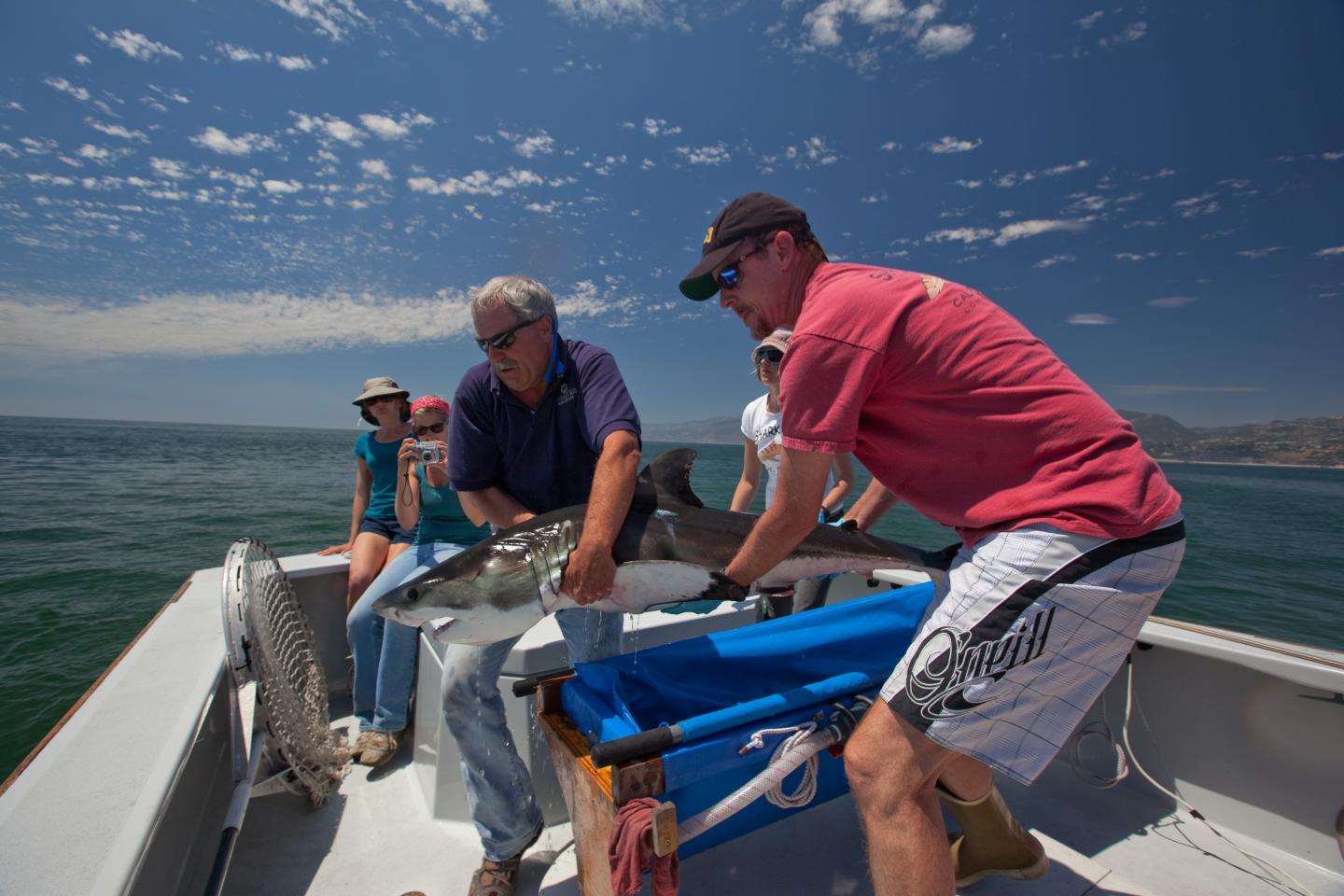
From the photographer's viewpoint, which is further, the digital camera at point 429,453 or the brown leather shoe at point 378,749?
the digital camera at point 429,453

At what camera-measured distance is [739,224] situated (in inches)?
73.5

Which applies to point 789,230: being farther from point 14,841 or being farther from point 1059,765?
point 1059,765

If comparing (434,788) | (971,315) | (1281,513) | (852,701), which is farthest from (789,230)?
(1281,513)

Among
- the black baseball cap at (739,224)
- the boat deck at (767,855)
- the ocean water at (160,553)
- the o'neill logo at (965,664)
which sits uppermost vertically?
the black baseball cap at (739,224)

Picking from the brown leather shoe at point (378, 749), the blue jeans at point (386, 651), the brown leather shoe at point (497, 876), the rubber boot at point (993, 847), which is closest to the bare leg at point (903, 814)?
the rubber boot at point (993, 847)

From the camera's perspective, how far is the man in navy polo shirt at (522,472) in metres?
2.14

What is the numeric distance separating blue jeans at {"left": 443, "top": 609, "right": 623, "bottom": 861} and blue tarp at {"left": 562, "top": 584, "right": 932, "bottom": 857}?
1.31 ft

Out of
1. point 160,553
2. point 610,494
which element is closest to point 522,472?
point 610,494

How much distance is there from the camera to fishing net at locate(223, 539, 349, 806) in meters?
2.30

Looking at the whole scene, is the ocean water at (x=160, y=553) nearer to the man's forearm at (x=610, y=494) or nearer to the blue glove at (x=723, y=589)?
the man's forearm at (x=610, y=494)

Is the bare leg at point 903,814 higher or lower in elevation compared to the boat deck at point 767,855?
higher

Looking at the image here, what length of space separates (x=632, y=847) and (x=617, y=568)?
81 cm

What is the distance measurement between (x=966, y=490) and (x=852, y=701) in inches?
Answer: 33.6

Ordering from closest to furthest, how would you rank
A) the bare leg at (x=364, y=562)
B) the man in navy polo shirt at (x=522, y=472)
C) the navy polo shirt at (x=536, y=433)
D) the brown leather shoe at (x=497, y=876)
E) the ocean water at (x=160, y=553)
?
the man in navy polo shirt at (x=522, y=472)
the brown leather shoe at (x=497, y=876)
the navy polo shirt at (x=536, y=433)
the bare leg at (x=364, y=562)
the ocean water at (x=160, y=553)
